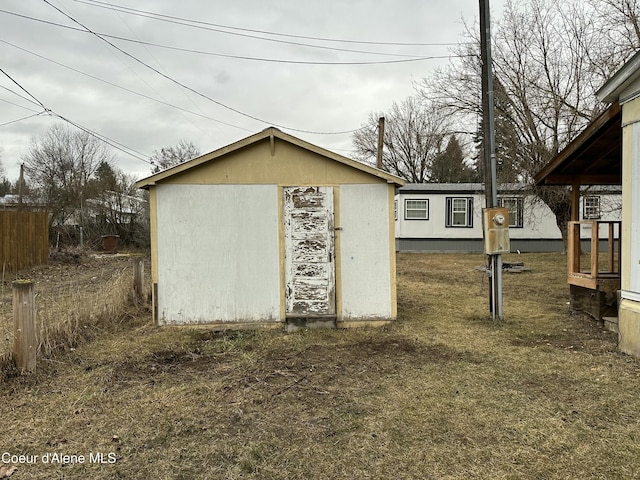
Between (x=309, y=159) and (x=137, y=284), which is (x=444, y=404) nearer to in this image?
(x=309, y=159)

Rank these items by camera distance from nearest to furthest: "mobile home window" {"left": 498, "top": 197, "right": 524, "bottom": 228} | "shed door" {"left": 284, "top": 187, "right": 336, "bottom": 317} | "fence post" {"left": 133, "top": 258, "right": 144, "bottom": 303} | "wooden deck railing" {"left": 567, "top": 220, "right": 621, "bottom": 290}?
1. "shed door" {"left": 284, "top": 187, "right": 336, "bottom": 317}
2. "wooden deck railing" {"left": 567, "top": 220, "right": 621, "bottom": 290}
3. "fence post" {"left": 133, "top": 258, "right": 144, "bottom": 303}
4. "mobile home window" {"left": 498, "top": 197, "right": 524, "bottom": 228}

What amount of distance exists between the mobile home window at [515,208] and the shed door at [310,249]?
12655mm

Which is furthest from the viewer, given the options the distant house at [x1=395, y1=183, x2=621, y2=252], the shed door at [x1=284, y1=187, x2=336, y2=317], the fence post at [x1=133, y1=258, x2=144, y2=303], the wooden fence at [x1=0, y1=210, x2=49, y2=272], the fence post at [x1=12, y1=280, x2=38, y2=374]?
the distant house at [x1=395, y1=183, x2=621, y2=252]

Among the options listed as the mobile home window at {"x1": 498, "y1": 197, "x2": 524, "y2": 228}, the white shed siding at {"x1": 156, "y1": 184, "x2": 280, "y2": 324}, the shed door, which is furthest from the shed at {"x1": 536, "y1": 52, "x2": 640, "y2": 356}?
the mobile home window at {"x1": 498, "y1": 197, "x2": 524, "y2": 228}

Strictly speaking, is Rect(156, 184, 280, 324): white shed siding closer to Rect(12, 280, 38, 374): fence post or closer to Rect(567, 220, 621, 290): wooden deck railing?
Rect(12, 280, 38, 374): fence post

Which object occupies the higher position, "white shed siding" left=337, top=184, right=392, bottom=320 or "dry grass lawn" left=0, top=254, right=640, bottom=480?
"white shed siding" left=337, top=184, right=392, bottom=320

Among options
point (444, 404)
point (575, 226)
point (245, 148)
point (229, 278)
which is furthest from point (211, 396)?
point (575, 226)

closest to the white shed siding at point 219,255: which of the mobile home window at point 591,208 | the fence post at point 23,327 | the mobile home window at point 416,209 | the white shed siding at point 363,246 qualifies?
the white shed siding at point 363,246

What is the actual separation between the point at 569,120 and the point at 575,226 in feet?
30.8

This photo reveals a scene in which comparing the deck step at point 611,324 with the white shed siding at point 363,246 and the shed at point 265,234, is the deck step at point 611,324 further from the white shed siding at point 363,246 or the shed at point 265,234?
the shed at point 265,234

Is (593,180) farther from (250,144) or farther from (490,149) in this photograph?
(250,144)

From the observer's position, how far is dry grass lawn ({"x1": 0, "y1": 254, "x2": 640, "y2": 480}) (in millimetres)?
2600

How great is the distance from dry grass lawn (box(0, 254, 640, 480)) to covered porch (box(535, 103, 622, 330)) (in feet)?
2.46

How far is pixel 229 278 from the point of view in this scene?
5.97 metres
